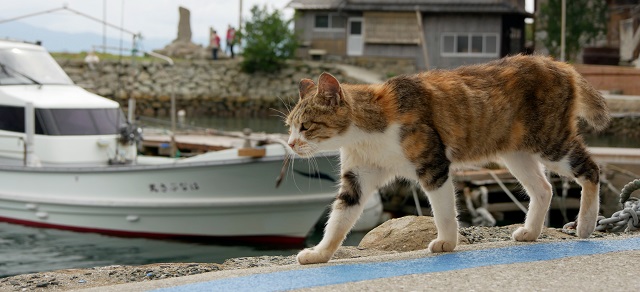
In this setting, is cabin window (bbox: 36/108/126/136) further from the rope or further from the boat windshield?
the rope

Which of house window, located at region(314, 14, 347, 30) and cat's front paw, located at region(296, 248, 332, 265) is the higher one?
house window, located at region(314, 14, 347, 30)

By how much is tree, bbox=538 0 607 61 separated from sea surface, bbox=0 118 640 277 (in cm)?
2624

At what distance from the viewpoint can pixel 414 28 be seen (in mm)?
44344

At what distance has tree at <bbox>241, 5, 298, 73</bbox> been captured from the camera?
143 feet

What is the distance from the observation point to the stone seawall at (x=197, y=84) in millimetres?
43656

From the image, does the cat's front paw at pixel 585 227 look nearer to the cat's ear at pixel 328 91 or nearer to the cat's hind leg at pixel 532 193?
the cat's hind leg at pixel 532 193

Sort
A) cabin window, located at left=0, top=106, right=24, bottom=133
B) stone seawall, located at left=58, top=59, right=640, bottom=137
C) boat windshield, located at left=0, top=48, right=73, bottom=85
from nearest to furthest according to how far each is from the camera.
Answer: cabin window, located at left=0, top=106, right=24, bottom=133 → boat windshield, located at left=0, top=48, right=73, bottom=85 → stone seawall, located at left=58, top=59, right=640, bottom=137

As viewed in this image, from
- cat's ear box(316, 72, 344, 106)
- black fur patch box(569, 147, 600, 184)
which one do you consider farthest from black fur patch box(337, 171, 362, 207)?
black fur patch box(569, 147, 600, 184)

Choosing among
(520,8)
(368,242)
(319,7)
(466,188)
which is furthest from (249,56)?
(368,242)

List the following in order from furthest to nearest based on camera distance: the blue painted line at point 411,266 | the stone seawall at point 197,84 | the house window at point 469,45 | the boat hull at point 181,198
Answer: the house window at point 469,45, the stone seawall at point 197,84, the boat hull at point 181,198, the blue painted line at point 411,266

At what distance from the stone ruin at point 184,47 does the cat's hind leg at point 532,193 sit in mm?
41234

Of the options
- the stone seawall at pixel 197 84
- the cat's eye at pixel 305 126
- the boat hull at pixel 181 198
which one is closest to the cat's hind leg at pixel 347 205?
the cat's eye at pixel 305 126

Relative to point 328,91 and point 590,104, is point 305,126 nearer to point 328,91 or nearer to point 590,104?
point 328,91

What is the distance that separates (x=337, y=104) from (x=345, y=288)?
3.77ft
